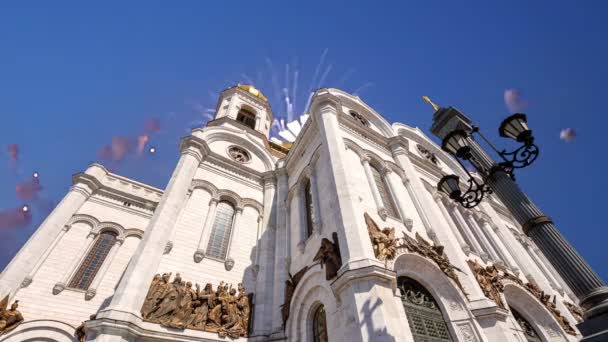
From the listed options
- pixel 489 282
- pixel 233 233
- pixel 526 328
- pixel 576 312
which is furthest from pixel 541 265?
pixel 233 233

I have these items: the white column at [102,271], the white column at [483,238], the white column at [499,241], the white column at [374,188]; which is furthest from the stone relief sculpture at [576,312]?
the white column at [102,271]

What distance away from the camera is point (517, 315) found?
12.0 metres

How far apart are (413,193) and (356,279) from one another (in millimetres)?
7327

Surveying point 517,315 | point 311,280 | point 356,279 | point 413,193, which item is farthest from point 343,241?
point 517,315

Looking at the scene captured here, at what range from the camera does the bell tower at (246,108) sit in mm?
24547

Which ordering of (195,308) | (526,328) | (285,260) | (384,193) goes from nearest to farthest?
1. (195,308)
2. (526,328)
3. (285,260)
4. (384,193)

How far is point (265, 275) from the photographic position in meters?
12.1

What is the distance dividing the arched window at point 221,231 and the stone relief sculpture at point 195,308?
205cm

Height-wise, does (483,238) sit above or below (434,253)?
above

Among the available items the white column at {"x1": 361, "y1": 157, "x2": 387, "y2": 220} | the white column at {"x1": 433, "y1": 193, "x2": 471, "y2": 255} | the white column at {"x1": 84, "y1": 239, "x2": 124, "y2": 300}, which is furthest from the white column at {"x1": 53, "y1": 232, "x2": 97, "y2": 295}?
the white column at {"x1": 433, "y1": 193, "x2": 471, "y2": 255}

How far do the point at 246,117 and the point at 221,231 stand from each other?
566 inches

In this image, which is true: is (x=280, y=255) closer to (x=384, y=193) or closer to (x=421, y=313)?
(x=384, y=193)

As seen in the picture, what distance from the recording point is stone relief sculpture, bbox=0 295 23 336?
955 cm

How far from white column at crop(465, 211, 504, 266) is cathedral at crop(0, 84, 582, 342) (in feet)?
0.55
